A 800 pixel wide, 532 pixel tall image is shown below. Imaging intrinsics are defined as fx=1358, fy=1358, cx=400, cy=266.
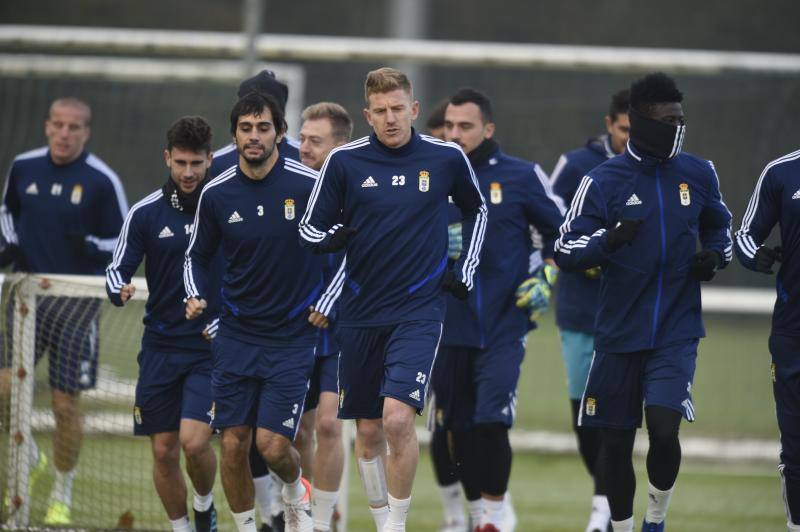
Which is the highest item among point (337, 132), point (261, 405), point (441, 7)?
point (441, 7)

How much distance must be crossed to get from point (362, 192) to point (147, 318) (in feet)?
5.02

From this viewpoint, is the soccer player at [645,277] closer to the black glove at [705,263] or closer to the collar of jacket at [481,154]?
the black glove at [705,263]

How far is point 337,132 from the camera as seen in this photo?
8.41 m

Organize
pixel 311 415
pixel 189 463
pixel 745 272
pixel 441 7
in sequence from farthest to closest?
pixel 441 7
pixel 745 272
pixel 311 415
pixel 189 463

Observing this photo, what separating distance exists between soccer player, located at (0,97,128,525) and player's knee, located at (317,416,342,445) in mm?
1991

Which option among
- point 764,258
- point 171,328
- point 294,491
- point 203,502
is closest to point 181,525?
point 203,502

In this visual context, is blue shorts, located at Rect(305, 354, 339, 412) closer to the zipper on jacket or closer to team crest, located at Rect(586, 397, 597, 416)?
team crest, located at Rect(586, 397, 597, 416)

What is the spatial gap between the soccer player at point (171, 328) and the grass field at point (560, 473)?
1.14 meters

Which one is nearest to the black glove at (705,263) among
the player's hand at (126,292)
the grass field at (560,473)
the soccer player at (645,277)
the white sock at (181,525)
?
the soccer player at (645,277)

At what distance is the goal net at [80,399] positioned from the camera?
333 inches

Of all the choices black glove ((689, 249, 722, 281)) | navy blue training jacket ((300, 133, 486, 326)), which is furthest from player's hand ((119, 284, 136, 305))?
black glove ((689, 249, 722, 281))

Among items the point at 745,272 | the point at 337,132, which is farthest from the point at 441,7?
the point at 337,132

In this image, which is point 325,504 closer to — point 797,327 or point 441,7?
point 797,327

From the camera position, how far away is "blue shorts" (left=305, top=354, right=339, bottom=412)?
26.2 feet
